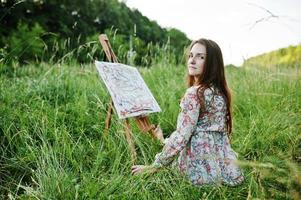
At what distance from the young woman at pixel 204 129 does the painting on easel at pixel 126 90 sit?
21.0 inches

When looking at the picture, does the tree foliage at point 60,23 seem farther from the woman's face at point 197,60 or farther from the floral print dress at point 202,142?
the floral print dress at point 202,142

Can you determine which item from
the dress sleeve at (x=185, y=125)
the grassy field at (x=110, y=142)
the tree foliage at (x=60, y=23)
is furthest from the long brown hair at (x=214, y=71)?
the tree foliage at (x=60, y=23)

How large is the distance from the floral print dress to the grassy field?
9 centimetres

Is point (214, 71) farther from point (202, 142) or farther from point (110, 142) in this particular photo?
point (110, 142)

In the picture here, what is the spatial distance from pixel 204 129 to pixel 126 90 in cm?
86

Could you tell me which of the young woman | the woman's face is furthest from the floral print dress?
the woman's face

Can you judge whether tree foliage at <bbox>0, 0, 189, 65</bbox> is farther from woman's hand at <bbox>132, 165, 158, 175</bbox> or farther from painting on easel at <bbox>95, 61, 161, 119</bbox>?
woman's hand at <bbox>132, 165, 158, 175</bbox>

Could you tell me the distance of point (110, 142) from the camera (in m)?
3.50

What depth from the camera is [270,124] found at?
371cm

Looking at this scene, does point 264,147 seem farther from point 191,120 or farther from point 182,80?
point 182,80

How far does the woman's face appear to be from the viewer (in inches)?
119

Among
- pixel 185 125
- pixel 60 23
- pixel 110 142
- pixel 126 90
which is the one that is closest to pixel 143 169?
pixel 185 125

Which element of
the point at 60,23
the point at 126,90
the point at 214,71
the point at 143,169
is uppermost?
the point at 60,23

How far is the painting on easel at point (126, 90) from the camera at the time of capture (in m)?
3.33
